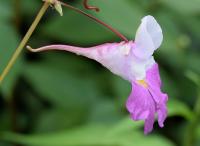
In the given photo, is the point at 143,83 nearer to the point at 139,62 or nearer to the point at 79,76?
the point at 139,62

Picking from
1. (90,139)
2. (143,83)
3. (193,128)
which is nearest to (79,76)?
(90,139)

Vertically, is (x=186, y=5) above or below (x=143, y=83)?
below

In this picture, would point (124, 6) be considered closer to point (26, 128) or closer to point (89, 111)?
point (89, 111)

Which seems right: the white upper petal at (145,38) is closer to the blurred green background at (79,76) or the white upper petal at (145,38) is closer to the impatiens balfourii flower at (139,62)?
the impatiens balfourii flower at (139,62)

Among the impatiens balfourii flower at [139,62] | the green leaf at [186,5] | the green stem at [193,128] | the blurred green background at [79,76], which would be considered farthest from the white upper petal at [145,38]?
the green leaf at [186,5]

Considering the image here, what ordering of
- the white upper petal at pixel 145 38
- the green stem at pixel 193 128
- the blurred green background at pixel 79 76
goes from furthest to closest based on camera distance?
the blurred green background at pixel 79 76, the green stem at pixel 193 128, the white upper petal at pixel 145 38

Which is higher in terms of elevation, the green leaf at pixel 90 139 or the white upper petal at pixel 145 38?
the white upper petal at pixel 145 38
